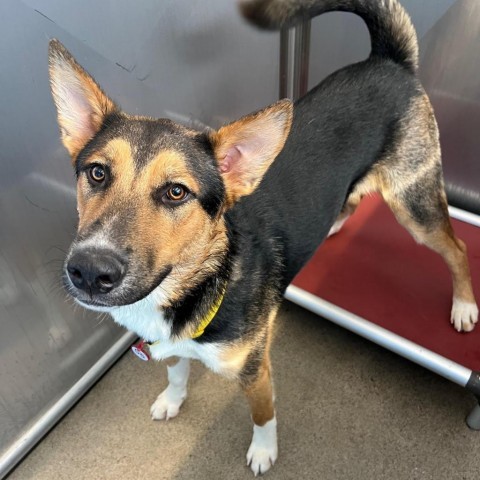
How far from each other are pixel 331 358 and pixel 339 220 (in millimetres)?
865

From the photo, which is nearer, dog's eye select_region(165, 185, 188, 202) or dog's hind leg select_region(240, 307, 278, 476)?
dog's eye select_region(165, 185, 188, 202)

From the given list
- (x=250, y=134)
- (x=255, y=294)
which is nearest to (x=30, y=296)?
(x=255, y=294)

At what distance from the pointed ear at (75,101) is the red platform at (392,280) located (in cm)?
160

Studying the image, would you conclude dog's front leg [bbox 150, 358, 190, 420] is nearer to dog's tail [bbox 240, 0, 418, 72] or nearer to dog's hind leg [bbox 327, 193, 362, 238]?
dog's hind leg [bbox 327, 193, 362, 238]

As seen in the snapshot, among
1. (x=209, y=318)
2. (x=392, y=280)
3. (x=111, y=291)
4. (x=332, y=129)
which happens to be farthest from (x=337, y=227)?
(x=111, y=291)

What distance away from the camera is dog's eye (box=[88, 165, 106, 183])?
161 centimetres

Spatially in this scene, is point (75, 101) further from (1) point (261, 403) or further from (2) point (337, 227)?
(2) point (337, 227)

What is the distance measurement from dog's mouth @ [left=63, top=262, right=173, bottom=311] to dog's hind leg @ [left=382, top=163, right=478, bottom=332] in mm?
1424

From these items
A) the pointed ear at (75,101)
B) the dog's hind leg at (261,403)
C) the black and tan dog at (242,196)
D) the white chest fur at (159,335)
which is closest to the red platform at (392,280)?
the black and tan dog at (242,196)

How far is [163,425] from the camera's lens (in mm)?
2607

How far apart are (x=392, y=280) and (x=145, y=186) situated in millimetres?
1873

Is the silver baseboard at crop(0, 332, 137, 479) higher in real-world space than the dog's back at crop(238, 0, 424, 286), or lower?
lower

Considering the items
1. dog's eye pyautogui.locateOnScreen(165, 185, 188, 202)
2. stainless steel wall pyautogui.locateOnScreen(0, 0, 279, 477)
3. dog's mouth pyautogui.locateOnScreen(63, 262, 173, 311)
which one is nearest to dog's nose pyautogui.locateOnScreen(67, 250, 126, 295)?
dog's mouth pyautogui.locateOnScreen(63, 262, 173, 311)

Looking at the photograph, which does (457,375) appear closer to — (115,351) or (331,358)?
(331,358)
